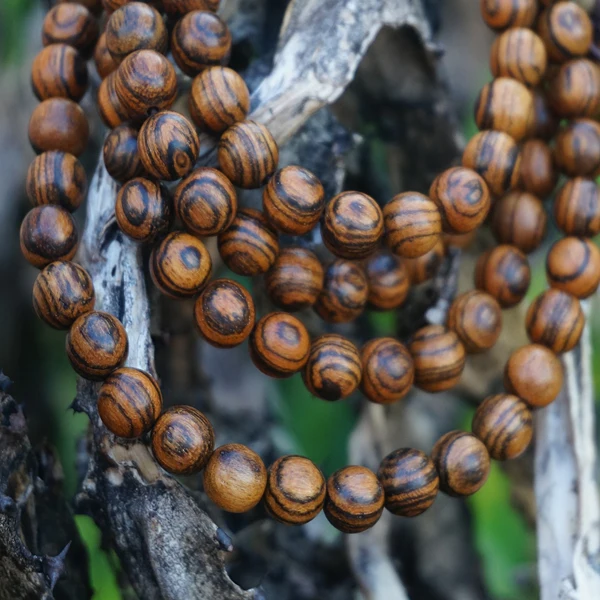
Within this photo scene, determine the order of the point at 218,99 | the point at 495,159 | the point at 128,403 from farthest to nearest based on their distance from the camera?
the point at 495,159, the point at 218,99, the point at 128,403

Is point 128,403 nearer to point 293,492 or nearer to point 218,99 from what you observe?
point 293,492

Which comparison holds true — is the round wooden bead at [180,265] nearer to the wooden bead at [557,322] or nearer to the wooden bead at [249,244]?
the wooden bead at [249,244]

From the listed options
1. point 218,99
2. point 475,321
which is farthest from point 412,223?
point 218,99

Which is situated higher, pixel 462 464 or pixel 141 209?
pixel 141 209

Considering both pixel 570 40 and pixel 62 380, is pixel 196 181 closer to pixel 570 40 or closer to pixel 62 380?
pixel 62 380

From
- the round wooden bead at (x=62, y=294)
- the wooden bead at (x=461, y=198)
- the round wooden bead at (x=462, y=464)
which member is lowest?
the round wooden bead at (x=462, y=464)

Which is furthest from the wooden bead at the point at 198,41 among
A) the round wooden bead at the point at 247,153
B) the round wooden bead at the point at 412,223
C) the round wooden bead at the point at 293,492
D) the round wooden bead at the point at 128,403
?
the round wooden bead at the point at 293,492

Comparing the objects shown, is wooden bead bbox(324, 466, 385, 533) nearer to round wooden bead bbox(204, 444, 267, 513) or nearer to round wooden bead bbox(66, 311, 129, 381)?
round wooden bead bbox(204, 444, 267, 513)
